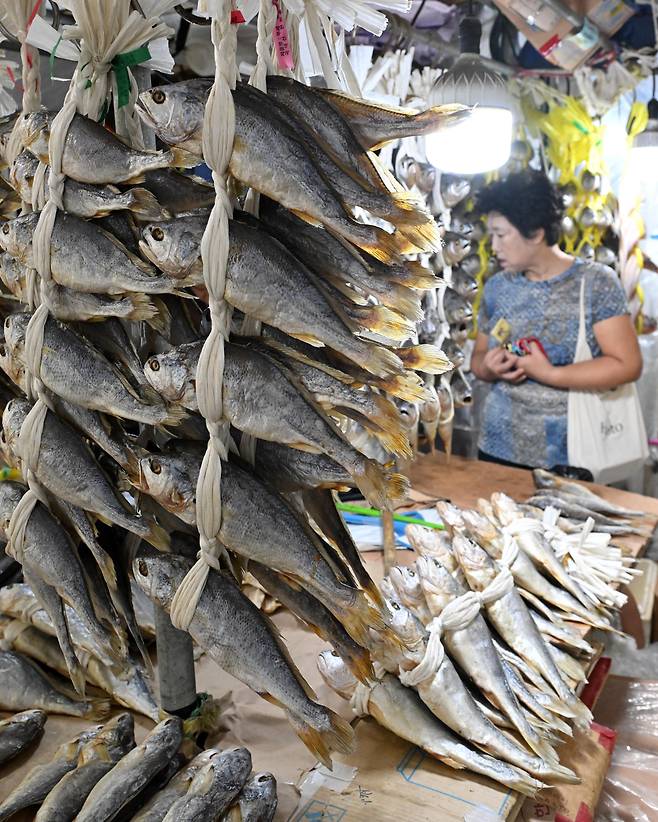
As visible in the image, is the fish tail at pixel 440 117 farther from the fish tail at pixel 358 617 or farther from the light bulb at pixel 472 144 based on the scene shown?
the light bulb at pixel 472 144

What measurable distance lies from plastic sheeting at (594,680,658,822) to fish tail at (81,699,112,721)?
127 centimetres

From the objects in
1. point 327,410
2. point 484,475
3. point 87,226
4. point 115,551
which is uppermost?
point 87,226

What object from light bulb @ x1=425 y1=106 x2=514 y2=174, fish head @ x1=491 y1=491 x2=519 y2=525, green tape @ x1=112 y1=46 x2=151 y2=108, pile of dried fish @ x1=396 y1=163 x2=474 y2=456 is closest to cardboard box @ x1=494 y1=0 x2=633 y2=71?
light bulb @ x1=425 y1=106 x2=514 y2=174

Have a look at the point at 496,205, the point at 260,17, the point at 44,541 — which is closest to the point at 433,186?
the point at 496,205

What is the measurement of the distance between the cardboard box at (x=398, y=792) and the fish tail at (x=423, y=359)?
786mm

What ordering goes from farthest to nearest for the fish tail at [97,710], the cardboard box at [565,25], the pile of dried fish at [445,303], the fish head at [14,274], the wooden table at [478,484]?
1. the cardboard box at [565,25]
2. the wooden table at [478,484]
3. the pile of dried fish at [445,303]
4. the fish tail at [97,710]
5. the fish head at [14,274]

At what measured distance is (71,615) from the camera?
1.62 meters

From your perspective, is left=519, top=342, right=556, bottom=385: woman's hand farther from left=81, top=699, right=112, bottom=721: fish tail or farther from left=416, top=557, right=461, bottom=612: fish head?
left=81, top=699, right=112, bottom=721: fish tail

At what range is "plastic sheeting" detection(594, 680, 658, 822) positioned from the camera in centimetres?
189

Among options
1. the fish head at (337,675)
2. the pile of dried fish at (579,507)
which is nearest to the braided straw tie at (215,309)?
the fish head at (337,675)

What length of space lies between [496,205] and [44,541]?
8.65 ft

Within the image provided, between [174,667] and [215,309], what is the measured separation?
0.73 m

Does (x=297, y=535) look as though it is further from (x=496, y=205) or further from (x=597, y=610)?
(x=496, y=205)

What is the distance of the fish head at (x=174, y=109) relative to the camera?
910 mm
